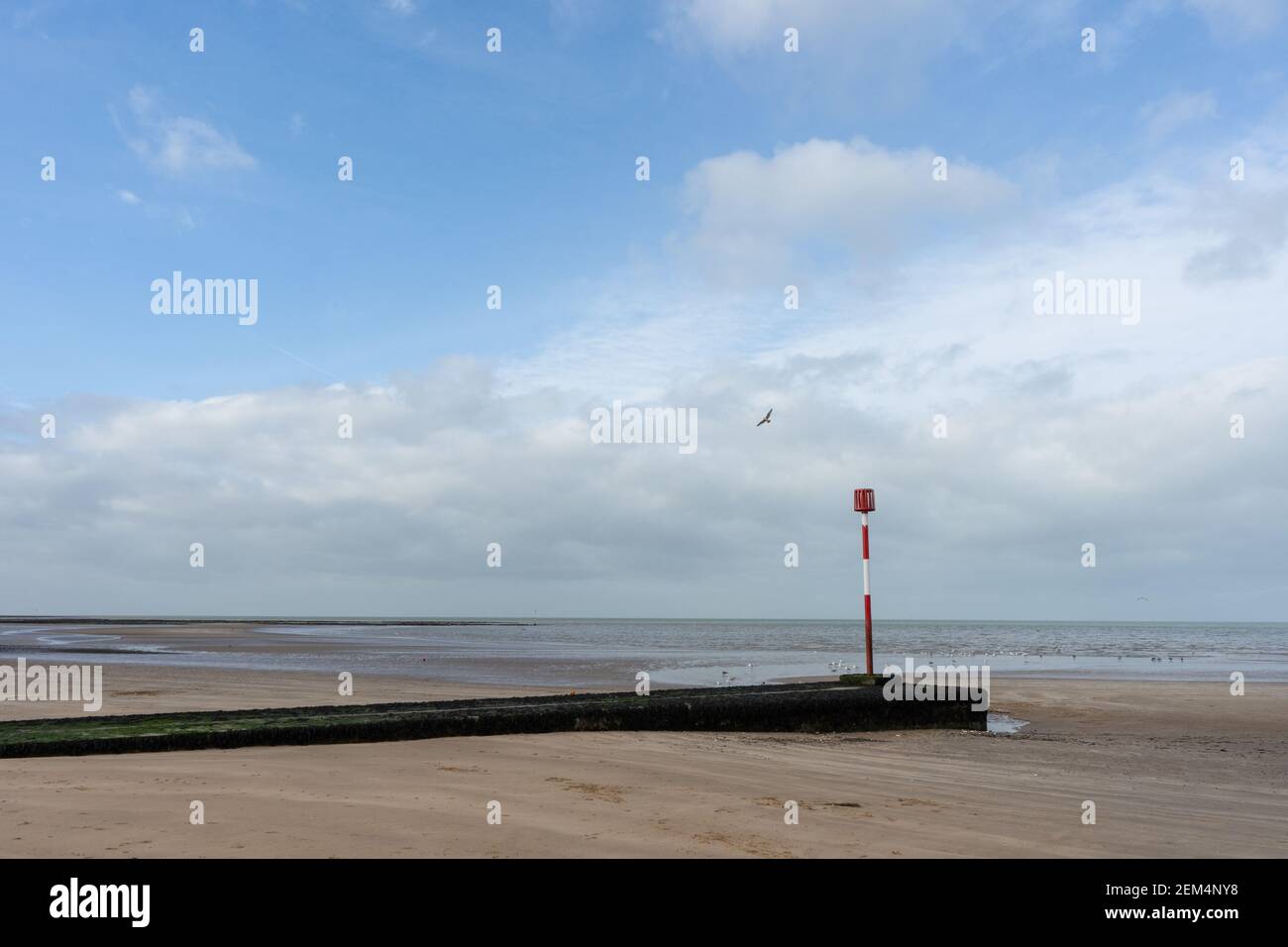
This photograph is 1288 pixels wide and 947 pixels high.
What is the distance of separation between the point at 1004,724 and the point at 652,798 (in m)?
12.9

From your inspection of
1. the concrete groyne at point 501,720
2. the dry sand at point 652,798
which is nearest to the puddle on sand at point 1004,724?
the concrete groyne at point 501,720

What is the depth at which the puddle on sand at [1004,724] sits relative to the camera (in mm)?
17797

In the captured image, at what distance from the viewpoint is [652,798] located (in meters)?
8.74

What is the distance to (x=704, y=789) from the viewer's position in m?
9.33

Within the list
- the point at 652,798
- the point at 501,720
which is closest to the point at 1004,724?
the point at 501,720

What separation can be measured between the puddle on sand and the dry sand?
2.70m

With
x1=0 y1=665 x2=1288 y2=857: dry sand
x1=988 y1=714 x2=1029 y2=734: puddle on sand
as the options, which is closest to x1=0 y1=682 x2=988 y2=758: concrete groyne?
x1=0 y1=665 x2=1288 y2=857: dry sand

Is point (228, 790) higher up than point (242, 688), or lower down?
higher up

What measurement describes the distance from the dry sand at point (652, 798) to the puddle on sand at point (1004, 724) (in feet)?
8.87

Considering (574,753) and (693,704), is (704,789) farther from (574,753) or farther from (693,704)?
(693,704)

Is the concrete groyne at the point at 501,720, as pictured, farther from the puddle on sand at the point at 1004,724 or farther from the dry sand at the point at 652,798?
the puddle on sand at the point at 1004,724

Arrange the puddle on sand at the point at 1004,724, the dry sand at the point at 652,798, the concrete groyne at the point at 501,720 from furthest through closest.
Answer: the puddle on sand at the point at 1004,724, the concrete groyne at the point at 501,720, the dry sand at the point at 652,798
